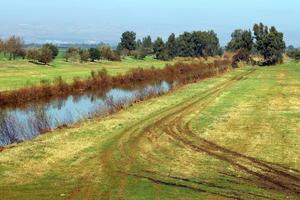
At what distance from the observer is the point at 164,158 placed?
23688mm

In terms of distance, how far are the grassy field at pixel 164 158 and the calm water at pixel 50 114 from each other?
8.82 feet

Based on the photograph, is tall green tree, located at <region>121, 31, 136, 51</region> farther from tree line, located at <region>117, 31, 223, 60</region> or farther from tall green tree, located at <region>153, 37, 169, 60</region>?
Answer: tall green tree, located at <region>153, 37, 169, 60</region>

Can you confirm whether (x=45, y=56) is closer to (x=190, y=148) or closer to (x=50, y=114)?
(x=50, y=114)

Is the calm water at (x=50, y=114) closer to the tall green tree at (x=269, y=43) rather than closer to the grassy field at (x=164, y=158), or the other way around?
the grassy field at (x=164, y=158)

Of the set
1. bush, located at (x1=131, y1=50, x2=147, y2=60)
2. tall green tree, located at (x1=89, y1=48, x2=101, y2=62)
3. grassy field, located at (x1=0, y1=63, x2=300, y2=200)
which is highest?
grassy field, located at (x1=0, y1=63, x2=300, y2=200)

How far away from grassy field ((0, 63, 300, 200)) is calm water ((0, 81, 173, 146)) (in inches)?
106

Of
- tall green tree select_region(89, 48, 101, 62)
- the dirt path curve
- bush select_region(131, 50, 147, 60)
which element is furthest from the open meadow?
bush select_region(131, 50, 147, 60)

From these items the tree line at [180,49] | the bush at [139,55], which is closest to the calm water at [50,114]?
the tree line at [180,49]

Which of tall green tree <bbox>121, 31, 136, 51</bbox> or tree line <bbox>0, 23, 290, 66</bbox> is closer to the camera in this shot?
tree line <bbox>0, 23, 290, 66</bbox>

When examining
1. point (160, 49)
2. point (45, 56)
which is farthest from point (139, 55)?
point (45, 56)

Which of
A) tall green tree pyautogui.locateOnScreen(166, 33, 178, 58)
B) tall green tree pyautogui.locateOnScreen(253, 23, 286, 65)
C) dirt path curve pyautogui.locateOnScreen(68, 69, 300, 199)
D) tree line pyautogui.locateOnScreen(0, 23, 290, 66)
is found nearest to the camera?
dirt path curve pyautogui.locateOnScreen(68, 69, 300, 199)

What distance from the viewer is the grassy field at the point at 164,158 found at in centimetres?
1852

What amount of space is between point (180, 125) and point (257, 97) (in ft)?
60.3

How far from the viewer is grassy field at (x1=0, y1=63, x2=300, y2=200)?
1852 cm
